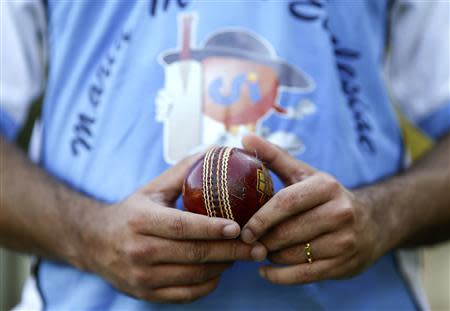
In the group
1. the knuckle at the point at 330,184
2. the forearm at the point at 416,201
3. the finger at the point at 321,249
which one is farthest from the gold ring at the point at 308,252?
the forearm at the point at 416,201

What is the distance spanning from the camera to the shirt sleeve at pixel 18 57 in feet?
5.72

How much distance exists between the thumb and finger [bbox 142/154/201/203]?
0.35 ft

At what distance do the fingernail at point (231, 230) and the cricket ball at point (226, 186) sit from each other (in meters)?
0.05

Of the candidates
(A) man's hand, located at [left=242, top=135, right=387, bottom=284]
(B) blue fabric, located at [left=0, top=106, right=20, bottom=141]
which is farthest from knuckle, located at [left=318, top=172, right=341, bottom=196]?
(B) blue fabric, located at [left=0, top=106, right=20, bottom=141]

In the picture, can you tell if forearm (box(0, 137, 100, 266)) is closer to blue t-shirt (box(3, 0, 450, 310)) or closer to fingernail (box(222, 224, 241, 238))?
blue t-shirt (box(3, 0, 450, 310))

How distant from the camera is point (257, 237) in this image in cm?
136

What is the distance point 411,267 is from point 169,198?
679mm

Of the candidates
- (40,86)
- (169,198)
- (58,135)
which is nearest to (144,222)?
(169,198)

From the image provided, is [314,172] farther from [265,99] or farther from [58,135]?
[58,135]

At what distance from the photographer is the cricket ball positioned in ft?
4.41

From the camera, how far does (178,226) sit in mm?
1354

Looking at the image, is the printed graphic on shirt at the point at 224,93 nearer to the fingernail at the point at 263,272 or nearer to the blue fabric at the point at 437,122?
the fingernail at the point at 263,272

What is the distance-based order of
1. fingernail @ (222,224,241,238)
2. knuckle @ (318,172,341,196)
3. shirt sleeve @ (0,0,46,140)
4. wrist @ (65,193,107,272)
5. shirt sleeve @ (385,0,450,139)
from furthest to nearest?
shirt sleeve @ (385,0,450,139) → shirt sleeve @ (0,0,46,140) → wrist @ (65,193,107,272) → knuckle @ (318,172,341,196) → fingernail @ (222,224,241,238)

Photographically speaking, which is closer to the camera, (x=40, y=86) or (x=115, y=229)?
(x=115, y=229)
